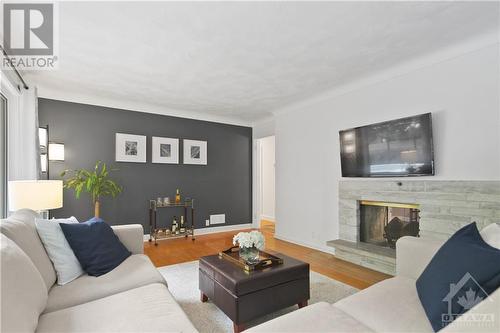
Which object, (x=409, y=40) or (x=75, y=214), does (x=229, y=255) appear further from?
(x=75, y=214)

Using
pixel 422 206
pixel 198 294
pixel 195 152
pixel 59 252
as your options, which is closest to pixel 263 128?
pixel 195 152

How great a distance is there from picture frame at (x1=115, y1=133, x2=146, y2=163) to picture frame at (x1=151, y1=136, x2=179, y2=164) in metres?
0.20

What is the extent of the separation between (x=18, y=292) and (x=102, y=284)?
68 cm

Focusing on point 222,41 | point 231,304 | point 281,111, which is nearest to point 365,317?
point 231,304

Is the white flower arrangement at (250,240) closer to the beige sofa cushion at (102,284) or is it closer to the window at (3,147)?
the beige sofa cushion at (102,284)

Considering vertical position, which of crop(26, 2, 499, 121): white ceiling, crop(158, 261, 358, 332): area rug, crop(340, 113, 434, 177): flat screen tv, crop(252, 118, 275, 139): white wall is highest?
crop(26, 2, 499, 121): white ceiling

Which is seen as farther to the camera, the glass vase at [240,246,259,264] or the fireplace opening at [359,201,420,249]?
the fireplace opening at [359,201,420,249]

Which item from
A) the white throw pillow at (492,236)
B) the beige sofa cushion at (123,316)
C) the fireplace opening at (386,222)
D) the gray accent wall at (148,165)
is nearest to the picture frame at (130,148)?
the gray accent wall at (148,165)

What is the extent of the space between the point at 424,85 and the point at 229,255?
116 inches

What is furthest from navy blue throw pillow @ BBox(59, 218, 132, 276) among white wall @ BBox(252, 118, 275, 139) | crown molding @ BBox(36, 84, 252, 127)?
white wall @ BBox(252, 118, 275, 139)

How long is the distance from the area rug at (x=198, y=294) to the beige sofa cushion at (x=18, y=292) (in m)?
1.20

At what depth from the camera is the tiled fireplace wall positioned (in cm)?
Answer: 253

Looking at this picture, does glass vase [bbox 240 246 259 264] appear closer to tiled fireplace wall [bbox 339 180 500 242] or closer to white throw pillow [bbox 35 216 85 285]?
white throw pillow [bbox 35 216 85 285]

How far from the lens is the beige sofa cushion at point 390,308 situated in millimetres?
1302
